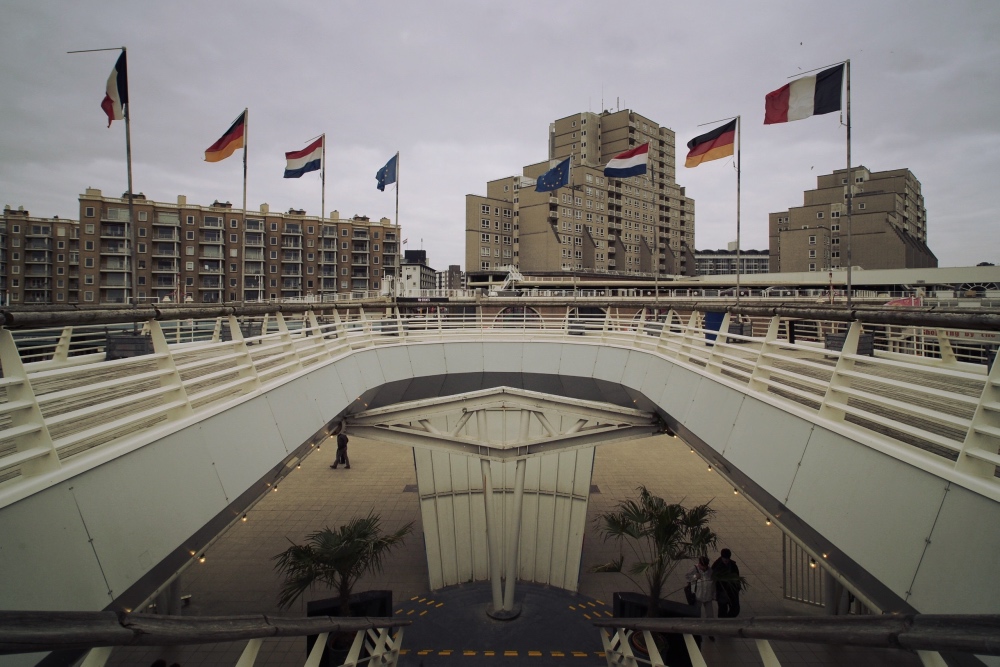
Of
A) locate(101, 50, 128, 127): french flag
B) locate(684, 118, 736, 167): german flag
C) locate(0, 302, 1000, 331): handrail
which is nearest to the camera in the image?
locate(0, 302, 1000, 331): handrail

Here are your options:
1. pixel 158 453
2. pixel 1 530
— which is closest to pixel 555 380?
pixel 158 453

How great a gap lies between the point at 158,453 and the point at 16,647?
2446 millimetres

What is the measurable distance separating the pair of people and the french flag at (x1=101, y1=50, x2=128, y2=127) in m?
18.3

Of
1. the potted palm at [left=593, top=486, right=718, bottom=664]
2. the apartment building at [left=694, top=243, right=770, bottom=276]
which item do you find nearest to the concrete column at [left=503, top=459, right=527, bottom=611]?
the potted palm at [left=593, top=486, right=718, bottom=664]

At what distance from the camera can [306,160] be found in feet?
71.6

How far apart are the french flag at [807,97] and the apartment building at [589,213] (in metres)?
56.7

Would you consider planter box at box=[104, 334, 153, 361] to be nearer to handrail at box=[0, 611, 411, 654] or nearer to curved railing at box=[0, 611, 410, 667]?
curved railing at box=[0, 611, 410, 667]

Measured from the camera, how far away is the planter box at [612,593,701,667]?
8.90 m

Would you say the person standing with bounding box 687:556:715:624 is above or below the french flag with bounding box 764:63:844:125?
below

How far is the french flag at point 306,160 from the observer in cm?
2148

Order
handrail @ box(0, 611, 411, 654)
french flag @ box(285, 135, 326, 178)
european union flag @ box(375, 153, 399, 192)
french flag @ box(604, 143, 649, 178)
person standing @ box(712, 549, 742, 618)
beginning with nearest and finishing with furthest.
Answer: handrail @ box(0, 611, 411, 654), person standing @ box(712, 549, 742, 618), french flag @ box(285, 135, 326, 178), french flag @ box(604, 143, 649, 178), european union flag @ box(375, 153, 399, 192)

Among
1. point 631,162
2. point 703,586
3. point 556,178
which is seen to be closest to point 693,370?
point 703,586

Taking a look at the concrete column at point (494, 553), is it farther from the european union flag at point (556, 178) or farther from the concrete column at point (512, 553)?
the european union flag at point (556, 178)

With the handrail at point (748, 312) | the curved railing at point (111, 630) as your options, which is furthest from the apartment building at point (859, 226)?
the curved railing at point (111, 630)
